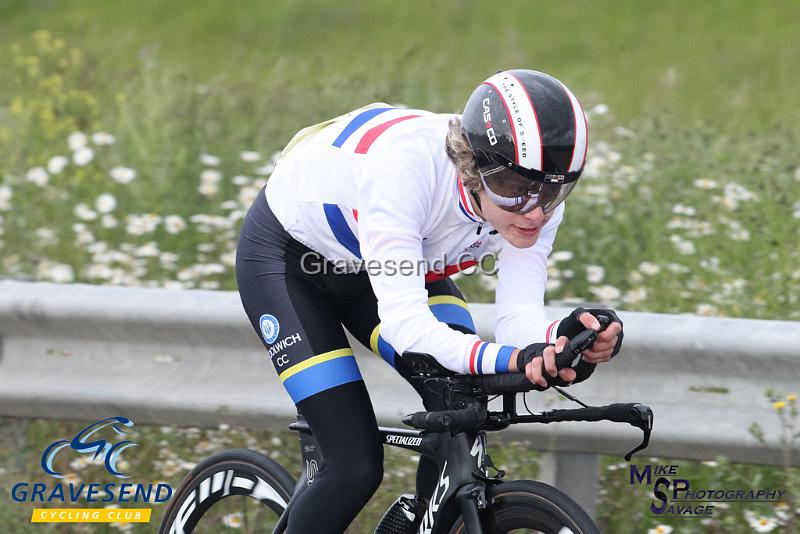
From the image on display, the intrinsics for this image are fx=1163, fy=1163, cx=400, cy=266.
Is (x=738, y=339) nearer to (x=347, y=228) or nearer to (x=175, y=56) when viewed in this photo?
(x=347, y=228)

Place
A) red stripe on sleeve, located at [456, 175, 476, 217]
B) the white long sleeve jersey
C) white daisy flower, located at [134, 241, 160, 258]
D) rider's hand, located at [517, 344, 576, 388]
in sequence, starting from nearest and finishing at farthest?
rider's hand, located at [517, 344, 576, 388], the white long sleeve jersey, red stripe on sleeve, located at [456, 175, 476, 217], white daisy flower, located at [134, 241, 160, 258]

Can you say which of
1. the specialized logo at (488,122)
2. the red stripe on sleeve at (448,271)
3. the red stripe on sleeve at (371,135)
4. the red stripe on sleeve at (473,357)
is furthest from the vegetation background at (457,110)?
the specialized logo at (488,122)

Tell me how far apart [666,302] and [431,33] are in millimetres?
7277

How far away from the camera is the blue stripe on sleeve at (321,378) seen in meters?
3.51

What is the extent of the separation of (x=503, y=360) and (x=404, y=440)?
628 millimetres

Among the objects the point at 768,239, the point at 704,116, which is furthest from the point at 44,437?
the point at 704,116

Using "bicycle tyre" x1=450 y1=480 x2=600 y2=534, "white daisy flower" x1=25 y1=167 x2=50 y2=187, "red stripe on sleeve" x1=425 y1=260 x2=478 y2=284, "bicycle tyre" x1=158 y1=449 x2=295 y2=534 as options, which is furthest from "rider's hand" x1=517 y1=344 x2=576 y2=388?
"white daisy flower" x1=25 y1=167 x2=50 y2=187

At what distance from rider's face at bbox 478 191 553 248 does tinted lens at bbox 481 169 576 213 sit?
0.02m

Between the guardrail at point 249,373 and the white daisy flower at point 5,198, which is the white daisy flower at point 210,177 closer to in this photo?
the white daisy flower at point 5,198

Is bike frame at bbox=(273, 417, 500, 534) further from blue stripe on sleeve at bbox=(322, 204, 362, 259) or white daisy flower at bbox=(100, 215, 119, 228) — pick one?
white daisy flower at bbox=(100, 215, 119, 228)

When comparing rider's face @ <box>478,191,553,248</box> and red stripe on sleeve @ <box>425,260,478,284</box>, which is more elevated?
red stripe on sleeve @ <box>425,260,478,284</box>

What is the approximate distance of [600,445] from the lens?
4.02 meters

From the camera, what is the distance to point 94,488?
4695mm

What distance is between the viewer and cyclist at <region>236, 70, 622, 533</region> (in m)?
3.06
